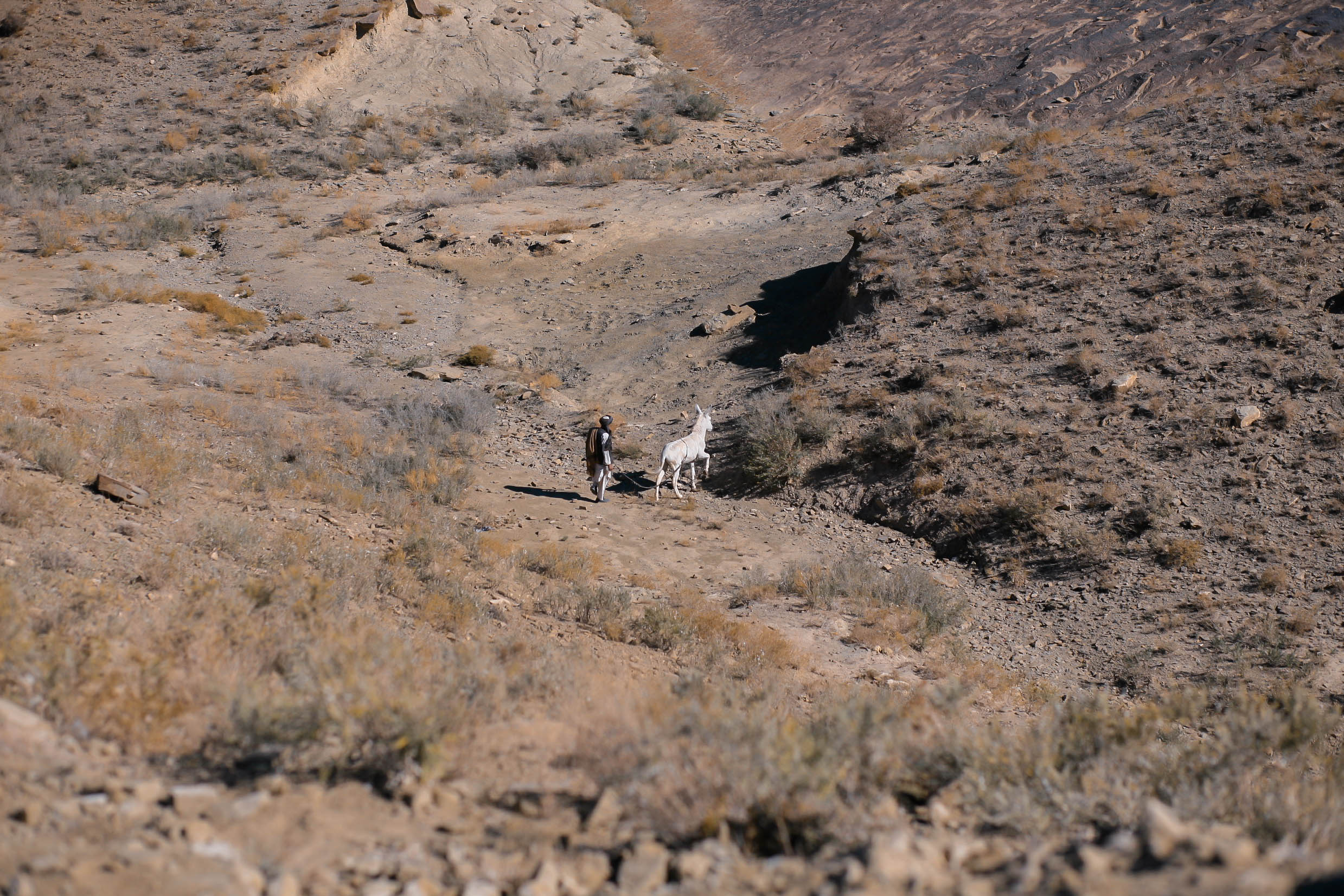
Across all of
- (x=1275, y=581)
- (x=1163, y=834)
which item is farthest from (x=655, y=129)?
(x=1163, y=834)

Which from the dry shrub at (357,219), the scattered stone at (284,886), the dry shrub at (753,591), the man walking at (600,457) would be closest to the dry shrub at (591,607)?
the dry shrub at (753,591)

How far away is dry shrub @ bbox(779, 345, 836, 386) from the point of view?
15289mm

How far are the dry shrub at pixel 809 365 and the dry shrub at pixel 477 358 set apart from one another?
21.7ft

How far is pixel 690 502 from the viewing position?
1294cm

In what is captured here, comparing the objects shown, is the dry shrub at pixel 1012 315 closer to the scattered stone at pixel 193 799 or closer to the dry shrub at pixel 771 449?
the dry shrub at pixel 771 449

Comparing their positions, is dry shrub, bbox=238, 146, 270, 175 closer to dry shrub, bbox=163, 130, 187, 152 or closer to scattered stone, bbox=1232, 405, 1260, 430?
dry shrub, bbox=163, 130, 187, 152

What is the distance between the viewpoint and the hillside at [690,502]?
357 centimetres

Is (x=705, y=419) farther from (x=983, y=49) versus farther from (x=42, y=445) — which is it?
(x=983, y=49)

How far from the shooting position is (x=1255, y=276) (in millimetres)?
13305

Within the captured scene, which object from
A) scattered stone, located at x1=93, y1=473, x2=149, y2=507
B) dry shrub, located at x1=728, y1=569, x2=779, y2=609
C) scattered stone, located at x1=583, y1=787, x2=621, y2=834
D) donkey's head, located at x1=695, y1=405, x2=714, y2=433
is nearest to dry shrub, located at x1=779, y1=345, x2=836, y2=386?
donkey's head, located at x1=695, y1=405, x2=714, y2=433

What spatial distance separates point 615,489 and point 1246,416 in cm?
892

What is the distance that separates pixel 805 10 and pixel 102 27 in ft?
115

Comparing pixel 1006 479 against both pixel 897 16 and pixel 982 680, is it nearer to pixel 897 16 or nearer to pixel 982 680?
pixel 982 680

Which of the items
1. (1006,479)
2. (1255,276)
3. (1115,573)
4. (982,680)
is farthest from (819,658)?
(1255,276)
